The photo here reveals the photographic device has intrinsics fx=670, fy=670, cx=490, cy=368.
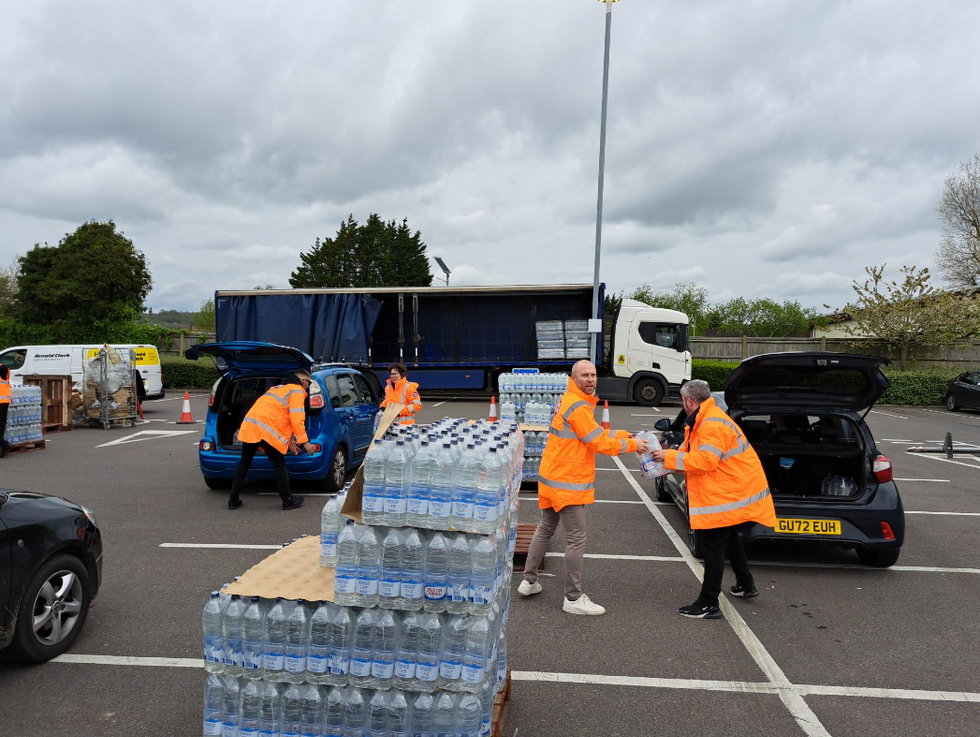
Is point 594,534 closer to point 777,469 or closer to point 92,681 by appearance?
point 777,469

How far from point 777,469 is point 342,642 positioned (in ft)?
17.6

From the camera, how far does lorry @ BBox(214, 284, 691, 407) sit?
21.6 meters

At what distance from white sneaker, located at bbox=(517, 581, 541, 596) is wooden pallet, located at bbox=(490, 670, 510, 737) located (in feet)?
5.26

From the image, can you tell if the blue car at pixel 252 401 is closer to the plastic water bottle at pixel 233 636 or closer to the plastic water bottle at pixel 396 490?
the plastic water bottle at pixel 233 636

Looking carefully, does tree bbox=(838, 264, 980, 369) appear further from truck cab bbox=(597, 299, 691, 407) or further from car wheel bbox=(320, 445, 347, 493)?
car wheel bbox=(320, 445, 347, 493)

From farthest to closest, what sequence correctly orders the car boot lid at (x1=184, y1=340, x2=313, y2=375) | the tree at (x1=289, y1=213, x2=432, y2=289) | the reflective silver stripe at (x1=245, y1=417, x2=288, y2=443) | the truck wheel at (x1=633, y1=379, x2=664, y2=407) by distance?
1. the tree at (x1=289, y1=213, x2=432, y2=289)
2. the truck wheel at (x1=633, y1=379, x2=664, y2=407)
3. the car boot lid at (x1=184, y1=340, x2=313, y2=375)
4. the reflective silver stripe at (x1=245, y1=417, x2=288, y2=443)

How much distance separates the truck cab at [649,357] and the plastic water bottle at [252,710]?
1899cm

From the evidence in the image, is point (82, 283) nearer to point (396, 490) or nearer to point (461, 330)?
point (461, 330)

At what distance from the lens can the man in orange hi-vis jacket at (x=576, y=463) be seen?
4.91m

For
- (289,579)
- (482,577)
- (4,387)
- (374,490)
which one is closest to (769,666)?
(482,577)

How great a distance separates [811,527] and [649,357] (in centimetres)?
1605

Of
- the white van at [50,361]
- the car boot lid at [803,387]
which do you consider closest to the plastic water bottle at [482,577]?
the car boot lid at [803,387]

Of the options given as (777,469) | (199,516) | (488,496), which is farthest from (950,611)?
(199,516)

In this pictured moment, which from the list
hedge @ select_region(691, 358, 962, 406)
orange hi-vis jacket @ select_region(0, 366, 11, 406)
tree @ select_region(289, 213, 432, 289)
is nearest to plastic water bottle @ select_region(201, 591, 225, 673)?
orange hi-vis jacket @ select_region(0, 366, 11, 406)
